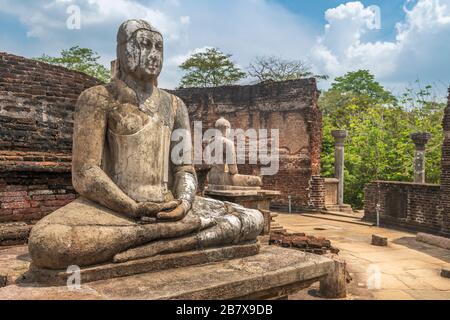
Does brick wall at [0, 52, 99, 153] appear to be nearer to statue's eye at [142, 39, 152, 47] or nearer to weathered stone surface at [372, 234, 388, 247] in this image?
statue's eye at [142, 39, 152, 47]

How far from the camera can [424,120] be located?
16.0m

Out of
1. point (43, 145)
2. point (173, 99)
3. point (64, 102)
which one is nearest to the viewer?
point (173, 99)

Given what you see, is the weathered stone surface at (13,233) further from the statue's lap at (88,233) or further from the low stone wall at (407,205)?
the low stone wall at (407,205)

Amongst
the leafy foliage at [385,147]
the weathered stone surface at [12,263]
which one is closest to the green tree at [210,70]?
the leafy foliage at [385,147]

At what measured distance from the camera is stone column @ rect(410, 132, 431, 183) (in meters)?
11.3

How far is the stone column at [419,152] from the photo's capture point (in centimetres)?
1130

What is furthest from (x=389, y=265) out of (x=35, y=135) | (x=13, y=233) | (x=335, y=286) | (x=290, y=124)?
(x=290, y=124)

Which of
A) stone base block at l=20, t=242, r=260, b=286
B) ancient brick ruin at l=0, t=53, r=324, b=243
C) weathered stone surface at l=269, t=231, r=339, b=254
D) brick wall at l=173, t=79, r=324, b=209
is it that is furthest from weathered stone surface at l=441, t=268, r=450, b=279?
brick wall at l=173, t=79, r=324, b=209

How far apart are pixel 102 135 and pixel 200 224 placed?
0.94m

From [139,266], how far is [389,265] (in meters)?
4.73

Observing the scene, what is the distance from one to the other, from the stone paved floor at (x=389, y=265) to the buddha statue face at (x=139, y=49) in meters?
2.84

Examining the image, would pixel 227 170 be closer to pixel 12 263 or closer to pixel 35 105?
pixel 35 105
